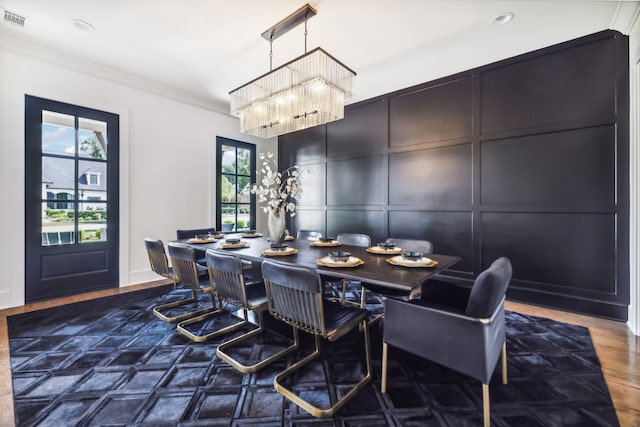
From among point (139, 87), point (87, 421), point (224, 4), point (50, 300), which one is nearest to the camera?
point (87, 421)

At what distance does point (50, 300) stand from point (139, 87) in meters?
3.00

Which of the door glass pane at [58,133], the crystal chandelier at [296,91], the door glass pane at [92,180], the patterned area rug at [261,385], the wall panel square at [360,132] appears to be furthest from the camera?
the wall panel square at [360,132]

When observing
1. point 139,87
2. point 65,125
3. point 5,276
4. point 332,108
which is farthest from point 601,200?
point 5,276

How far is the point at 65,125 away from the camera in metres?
3.31

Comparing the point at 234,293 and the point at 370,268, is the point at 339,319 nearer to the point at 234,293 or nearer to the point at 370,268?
the point at 370,268

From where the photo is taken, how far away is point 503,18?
2475 mm

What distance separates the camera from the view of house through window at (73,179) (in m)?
3.20

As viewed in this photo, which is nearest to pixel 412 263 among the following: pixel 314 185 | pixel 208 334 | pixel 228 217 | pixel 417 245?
pixel 417 245

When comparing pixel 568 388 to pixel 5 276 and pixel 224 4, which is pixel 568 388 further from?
pixel 5 276

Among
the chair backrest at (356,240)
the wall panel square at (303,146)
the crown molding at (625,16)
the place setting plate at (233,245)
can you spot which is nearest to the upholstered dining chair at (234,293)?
the place setting plate at (233,245)

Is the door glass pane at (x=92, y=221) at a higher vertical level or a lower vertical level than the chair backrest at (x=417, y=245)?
higher

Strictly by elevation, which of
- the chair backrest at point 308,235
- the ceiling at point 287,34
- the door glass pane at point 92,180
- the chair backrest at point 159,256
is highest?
the ceiling at point 287,34

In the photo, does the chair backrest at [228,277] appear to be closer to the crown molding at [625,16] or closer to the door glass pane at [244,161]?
the door glass pane at [244,161]

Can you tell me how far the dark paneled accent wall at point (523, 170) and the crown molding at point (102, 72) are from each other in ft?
9.27
